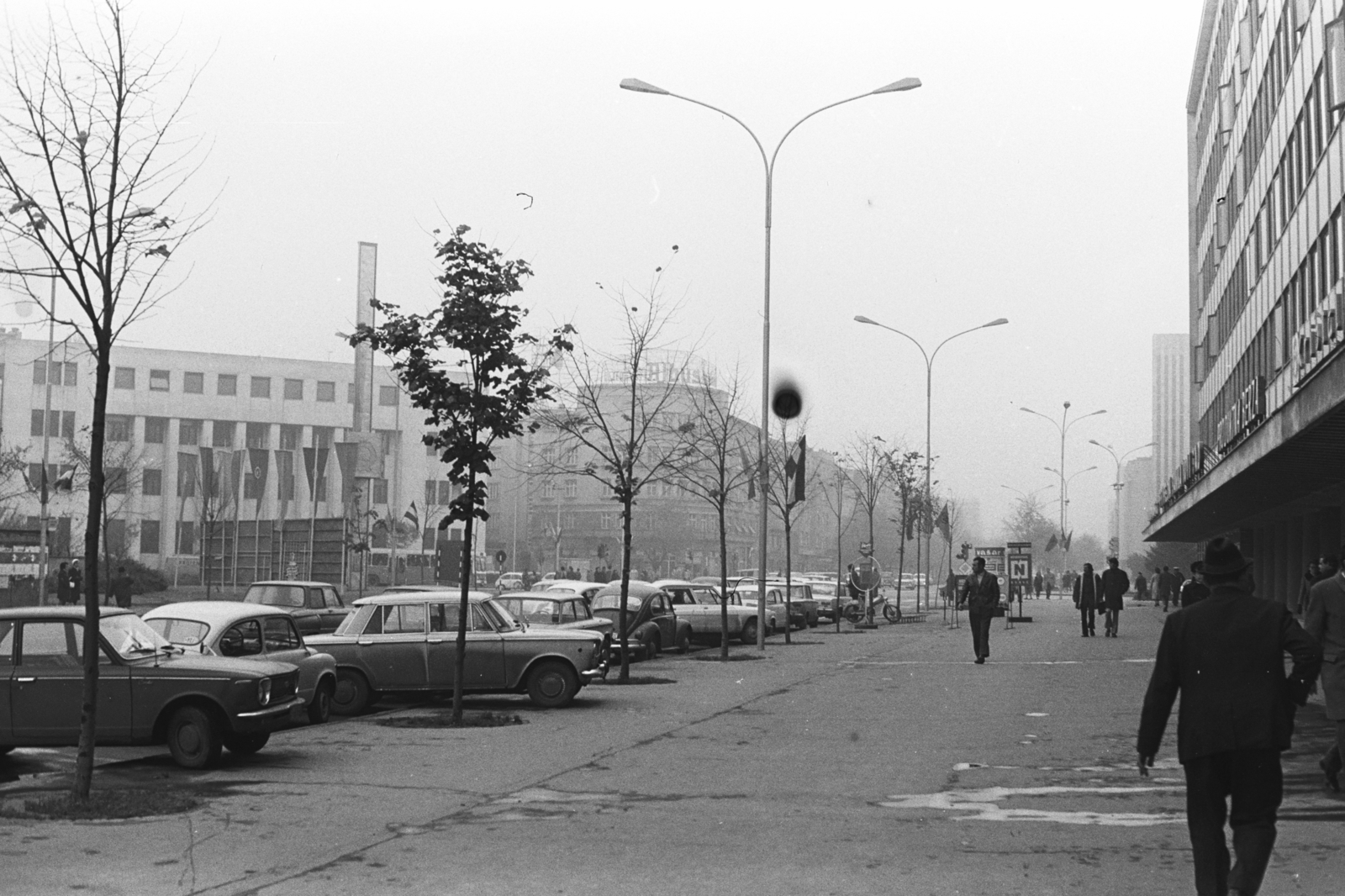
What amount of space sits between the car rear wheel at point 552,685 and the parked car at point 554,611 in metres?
4.35

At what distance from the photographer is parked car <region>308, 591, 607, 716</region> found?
1852cm

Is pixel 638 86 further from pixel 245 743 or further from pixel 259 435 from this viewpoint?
pixel 259 435

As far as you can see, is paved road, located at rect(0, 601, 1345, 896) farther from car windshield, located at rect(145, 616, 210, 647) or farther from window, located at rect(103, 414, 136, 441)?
Answer: window, located at rect(103, 414, 136, 441)

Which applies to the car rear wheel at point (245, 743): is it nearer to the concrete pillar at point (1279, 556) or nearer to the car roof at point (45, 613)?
A: the car roof at point (45, 613)

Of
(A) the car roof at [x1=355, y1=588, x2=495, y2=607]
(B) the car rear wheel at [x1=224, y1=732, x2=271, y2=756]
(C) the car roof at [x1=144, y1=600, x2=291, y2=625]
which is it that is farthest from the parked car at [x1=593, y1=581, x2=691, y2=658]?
(B) the car rear wheel at [x1=224, y1=732, x2=271, y2=756]

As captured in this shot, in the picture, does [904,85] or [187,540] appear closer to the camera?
[904,85]

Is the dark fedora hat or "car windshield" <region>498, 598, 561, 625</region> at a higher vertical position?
the dark fedora hat

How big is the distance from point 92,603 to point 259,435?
96.7 meters

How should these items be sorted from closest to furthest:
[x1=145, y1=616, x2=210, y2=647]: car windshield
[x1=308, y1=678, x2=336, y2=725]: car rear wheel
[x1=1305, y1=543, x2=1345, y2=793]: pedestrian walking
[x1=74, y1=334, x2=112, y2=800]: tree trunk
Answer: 1. [x1=1305, y1=543, x2=1345, y2=793]: pedestrian walking
2. [x1=74, y1=334, x2=112, y2=800]: tree trunk
3. [x1=145, y1=616, x2=210, y2=647]: car windshield
4. [x1=308, y1=678, x2=336, y2=725]: car rear wheel

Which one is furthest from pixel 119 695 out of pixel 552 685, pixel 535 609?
pixel 535 609

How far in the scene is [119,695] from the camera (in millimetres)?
12836

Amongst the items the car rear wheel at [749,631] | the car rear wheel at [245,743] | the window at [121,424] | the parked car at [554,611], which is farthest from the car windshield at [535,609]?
the window at [121,424]

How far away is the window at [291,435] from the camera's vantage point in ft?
344

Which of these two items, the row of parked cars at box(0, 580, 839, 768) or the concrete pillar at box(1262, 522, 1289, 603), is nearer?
the row of parked cars at box(0, 580, 839, 768)
